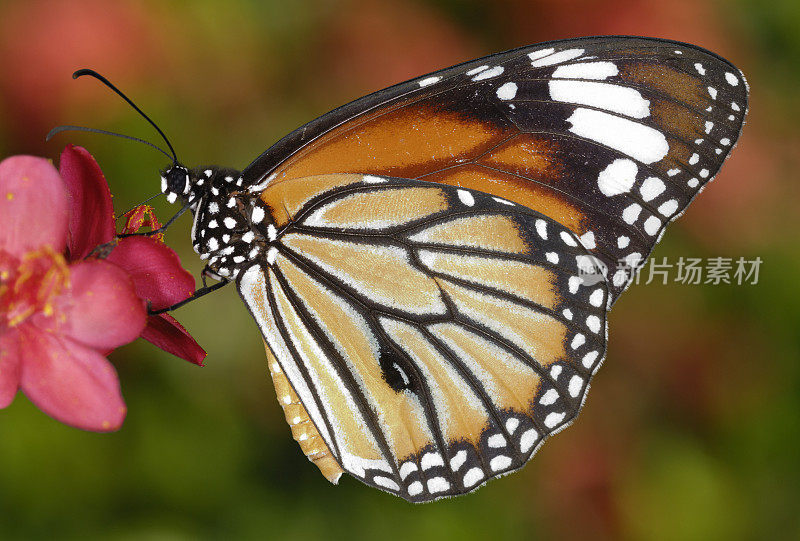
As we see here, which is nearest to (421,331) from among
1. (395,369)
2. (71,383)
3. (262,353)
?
(395,369)

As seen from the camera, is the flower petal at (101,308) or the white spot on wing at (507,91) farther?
the white spot on wing at (507,91)

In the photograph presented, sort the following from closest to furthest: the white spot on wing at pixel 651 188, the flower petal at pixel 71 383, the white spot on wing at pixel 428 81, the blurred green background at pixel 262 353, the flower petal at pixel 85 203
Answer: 1. the flower petal at pixel 71 383
2. the flower petal at pixel 85 203
3. the white spot on wing at pixel 428 81
4. the white spot on wing at pixel 651 188
5. the blurred green background at pixel 262 353

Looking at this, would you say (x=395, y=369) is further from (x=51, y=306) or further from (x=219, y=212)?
(x=51, y=306)

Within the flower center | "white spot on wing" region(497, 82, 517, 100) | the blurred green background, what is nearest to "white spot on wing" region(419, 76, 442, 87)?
"white spot on wing" region(497, 82, 517, 100)

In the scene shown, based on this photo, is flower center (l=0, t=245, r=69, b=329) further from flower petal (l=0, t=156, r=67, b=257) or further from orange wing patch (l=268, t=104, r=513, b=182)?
orange wing patch (l=268, t=104, r=513, b=182)

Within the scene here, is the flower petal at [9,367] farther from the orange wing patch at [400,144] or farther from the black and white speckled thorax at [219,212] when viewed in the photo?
the orange wing patch at [400,144]

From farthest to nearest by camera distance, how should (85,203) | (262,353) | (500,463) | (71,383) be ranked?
(262,353) < (500,463) < (85,203) < (71,383)

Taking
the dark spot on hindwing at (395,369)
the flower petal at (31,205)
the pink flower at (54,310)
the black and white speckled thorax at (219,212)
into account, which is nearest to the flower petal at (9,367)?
the pink flower at (54,310)
